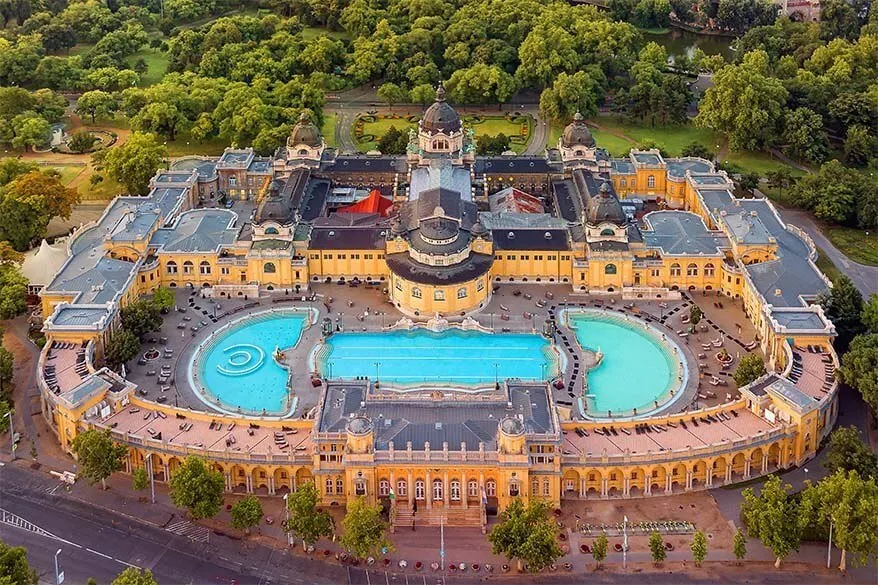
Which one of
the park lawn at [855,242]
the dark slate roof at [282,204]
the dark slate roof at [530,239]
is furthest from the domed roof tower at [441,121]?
the park lawn at [855,242]

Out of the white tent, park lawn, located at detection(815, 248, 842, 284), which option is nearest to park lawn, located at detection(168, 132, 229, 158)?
the white tent

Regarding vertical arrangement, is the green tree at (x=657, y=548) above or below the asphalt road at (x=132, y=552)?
above

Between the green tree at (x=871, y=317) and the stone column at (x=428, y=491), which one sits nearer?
the stone column at (x=428, y=491)

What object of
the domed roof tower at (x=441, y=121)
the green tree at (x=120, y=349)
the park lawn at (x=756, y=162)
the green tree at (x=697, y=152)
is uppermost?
the domed roof tower at (x=441, y=121)

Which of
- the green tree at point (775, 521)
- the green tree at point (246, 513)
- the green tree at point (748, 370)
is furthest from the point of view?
the green tree at point (748, 370)

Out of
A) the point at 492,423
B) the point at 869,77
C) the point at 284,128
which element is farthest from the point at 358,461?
the point at 869,77

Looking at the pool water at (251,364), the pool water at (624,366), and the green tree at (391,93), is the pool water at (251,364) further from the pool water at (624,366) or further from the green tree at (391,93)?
the green tree at (391,93)
